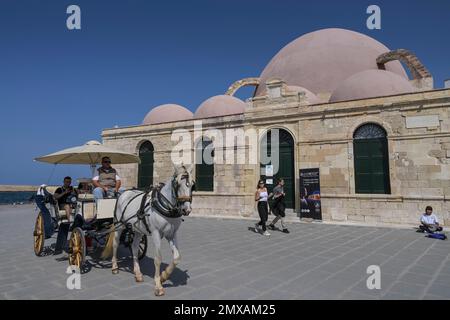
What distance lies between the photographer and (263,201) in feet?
30.2

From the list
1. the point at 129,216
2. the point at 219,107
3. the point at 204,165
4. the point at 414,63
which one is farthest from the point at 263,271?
the point at 414,63

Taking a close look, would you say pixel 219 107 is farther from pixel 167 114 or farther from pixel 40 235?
pixel 40 235

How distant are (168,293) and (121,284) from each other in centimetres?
90

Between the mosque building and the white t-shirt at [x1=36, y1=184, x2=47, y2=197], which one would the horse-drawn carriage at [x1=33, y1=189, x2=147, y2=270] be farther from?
the mosque building

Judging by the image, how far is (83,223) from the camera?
5.43 m

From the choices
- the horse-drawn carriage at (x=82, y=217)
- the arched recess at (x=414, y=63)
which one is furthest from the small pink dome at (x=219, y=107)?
the horse-drawn carriage at (x=82, y=217)

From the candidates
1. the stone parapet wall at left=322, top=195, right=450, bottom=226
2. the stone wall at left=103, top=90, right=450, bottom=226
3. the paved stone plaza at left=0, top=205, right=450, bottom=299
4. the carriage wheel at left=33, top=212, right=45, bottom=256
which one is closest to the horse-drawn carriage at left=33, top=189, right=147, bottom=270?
the carriage wheel at left=33, top=212, right=45, bottom=256

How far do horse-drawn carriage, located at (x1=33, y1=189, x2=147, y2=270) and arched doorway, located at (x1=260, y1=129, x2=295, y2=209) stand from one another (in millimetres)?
8443

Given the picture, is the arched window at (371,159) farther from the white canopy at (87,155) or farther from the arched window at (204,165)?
the white canopy at (87,155)

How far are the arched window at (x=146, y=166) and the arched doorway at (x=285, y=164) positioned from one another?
7.03m

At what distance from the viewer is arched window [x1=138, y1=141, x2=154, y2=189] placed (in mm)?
16414

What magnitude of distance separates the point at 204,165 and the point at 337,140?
22.5ft

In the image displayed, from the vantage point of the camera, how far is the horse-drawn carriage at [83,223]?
4840 mm
